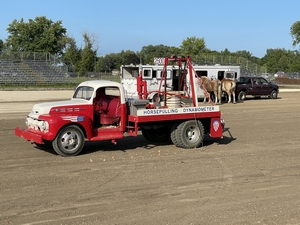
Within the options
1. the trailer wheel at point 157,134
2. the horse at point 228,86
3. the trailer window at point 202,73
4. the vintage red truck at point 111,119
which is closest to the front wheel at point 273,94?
the horse at point 228,86

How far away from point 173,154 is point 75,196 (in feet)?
12.8

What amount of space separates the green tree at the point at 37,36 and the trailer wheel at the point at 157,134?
281 feet

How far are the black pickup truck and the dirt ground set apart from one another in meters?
17.8

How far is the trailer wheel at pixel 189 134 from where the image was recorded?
10.9 metres

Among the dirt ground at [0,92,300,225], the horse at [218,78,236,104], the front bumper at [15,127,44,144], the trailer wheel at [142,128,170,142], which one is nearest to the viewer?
the dirt ground at [0,92,300,225]

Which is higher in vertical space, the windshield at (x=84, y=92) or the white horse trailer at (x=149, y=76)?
the white horse trailer at (x=149, y=76)

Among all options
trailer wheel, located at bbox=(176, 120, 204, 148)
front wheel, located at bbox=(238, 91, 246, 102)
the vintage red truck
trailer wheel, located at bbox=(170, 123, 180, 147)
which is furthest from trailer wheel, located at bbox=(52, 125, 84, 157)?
front wheel, located at bbox=(238, 91, 246, 102)

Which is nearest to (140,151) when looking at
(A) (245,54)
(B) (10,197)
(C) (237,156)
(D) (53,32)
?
(C) (237,156)

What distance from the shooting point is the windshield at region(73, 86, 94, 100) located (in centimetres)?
1042

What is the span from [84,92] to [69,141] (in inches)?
61.4

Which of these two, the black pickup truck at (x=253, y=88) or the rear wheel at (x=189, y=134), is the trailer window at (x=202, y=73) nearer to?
the black pickup truck at (x=253, y=88)

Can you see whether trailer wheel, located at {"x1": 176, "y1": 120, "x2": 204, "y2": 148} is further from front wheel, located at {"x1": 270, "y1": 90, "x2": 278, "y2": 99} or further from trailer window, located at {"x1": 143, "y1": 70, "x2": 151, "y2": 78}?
front wheel, located at {"x1": 270, "y1": 90, "x2": 278, "y2": 99}

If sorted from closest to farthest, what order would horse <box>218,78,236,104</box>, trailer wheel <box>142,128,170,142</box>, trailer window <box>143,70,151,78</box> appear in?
trailer wheel <box>142,128,170,142</box>
trailer window <box>143,70,151,78</box>
horse <box>218,78,236,104</box>

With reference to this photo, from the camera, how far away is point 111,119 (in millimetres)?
10492
